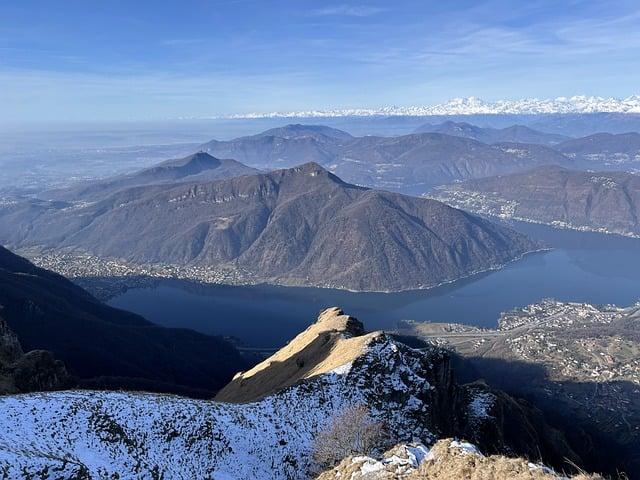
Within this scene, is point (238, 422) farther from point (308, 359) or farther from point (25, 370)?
point (25, 370)

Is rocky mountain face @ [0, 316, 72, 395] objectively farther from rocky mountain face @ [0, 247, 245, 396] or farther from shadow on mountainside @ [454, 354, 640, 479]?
shadow on mountainside @ [454, 354, 640, 479]

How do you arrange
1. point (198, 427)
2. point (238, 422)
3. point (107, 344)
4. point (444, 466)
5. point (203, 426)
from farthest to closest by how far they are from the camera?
point (107, 344) → point (238, 422) → point (203, 426) → point (198, 427) → point (444, 466)

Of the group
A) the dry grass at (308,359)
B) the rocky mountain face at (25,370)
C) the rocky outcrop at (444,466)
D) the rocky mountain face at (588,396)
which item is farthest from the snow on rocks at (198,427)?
the rocky mountain face at (588,396)

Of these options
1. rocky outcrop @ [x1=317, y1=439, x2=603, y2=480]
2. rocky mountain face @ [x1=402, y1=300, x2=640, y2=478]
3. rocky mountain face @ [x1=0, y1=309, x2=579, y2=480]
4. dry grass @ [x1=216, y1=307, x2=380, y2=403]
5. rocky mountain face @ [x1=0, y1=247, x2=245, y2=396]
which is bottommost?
rocky mountain face @ [x1=402, y1=300, x2=640, y2=478]

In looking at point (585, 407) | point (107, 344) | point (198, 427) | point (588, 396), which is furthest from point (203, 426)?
point (588, 396)

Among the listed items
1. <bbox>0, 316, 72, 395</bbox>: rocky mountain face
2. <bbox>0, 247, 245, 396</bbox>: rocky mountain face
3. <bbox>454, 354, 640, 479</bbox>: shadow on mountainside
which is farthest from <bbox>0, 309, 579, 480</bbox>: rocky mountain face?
<bbox>0, 247, 245, 396</bbox>: rocky mountain face

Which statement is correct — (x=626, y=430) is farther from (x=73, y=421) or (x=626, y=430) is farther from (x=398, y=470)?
(x=73, y=421)
